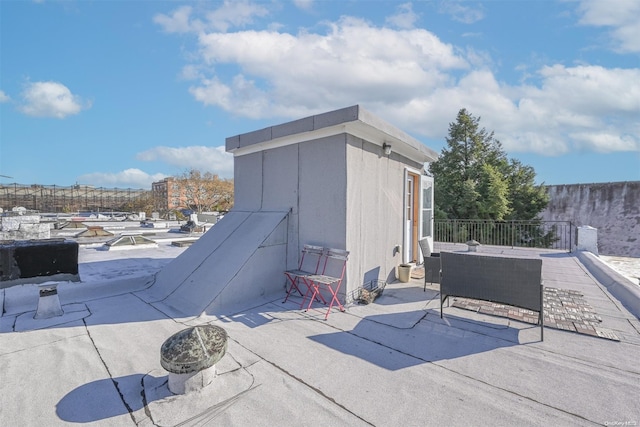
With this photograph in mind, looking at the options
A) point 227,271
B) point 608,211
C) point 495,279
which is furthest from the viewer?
point 608,211

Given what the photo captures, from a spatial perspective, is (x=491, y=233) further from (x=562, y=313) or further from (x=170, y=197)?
(x=170, y=197)

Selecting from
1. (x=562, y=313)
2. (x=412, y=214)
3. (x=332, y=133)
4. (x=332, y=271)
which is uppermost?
(x=332, y=133)

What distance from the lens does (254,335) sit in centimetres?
335

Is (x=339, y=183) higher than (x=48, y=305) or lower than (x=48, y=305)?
higher

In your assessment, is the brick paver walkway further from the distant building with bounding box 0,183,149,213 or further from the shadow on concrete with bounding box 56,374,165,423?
the distant building with bounding box 0,183,149,213

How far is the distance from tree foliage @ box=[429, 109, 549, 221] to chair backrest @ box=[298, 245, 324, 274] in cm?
1206

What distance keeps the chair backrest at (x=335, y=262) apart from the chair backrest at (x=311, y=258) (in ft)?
0.36

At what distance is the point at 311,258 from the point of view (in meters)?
4.85

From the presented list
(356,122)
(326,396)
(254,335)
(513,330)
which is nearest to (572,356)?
(513,330)

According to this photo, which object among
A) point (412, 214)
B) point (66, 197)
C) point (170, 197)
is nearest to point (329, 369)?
point (412, 214)

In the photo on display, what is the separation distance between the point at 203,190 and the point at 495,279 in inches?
1291

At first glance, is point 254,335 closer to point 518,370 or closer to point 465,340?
point 465,340

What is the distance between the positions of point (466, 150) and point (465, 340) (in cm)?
1742

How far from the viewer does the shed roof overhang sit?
428 cm
